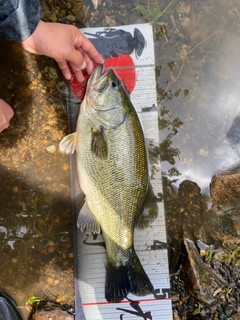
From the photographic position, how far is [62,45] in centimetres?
230

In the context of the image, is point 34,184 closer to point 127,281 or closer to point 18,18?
point 127,281

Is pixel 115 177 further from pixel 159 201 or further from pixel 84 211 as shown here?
pixel 159 201

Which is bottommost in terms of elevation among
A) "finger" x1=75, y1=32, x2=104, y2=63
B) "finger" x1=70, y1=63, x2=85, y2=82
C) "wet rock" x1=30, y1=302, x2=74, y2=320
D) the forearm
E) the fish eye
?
"wet rock" x1=30, y1=302, x2=74, y2=320

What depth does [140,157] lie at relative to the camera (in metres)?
2.41

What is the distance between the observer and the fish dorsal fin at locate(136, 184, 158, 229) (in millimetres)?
2564

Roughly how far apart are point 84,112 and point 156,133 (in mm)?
694

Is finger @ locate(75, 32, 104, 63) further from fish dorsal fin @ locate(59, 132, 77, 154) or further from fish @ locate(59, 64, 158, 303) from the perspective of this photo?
fish dorsal fin @ locate(59, 132, 77, 154)

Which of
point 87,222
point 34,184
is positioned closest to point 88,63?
point 34,184

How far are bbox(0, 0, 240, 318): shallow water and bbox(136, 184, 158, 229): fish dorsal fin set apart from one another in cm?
26

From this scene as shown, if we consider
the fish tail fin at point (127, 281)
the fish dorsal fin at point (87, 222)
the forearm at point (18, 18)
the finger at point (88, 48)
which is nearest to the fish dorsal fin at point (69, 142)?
the fish dorsal fin at point (87, 222)

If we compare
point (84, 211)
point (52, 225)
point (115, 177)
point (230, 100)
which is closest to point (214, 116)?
point (230, 100)

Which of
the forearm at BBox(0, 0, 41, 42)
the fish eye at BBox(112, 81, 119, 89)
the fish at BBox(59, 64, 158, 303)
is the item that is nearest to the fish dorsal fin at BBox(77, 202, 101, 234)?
the fish at BBox(59, 64, 158, 303)

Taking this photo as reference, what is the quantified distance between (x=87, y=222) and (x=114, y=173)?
48 cm

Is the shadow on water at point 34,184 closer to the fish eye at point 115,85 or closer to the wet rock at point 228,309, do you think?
the fish eye at point 115,85
